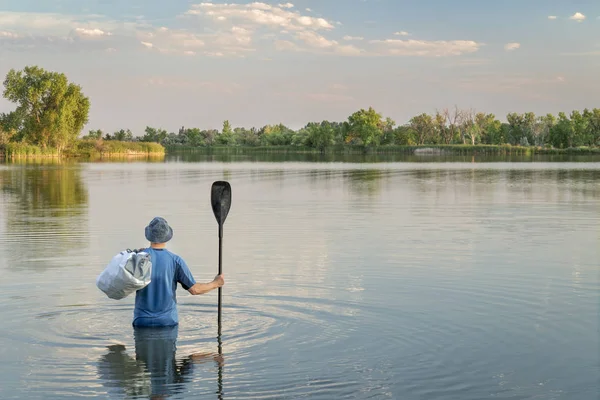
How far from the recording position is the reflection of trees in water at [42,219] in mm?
20391

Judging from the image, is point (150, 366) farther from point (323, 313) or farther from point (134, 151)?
point (134, 151)

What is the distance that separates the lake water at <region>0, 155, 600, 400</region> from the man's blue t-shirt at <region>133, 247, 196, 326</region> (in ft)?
0.73

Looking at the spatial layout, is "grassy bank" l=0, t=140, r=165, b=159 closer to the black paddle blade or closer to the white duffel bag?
the black paddle blade

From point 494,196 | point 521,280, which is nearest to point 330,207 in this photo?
point 494,196

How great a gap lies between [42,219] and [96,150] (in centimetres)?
11100

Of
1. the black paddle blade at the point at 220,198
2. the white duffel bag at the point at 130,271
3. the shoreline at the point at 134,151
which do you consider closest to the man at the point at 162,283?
the white duffel bag at the point at 130,271

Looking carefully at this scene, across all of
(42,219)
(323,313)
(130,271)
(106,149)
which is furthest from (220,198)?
(106,149)

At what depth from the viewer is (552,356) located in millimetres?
10422

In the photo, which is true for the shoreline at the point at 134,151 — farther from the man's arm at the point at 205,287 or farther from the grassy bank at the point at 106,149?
the man's arm at the point at 205,287

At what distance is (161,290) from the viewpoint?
1109cm

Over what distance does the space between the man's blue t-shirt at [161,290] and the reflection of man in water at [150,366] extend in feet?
0.52

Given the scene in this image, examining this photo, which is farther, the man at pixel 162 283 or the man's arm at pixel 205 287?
the man's arm at pixel 205 287

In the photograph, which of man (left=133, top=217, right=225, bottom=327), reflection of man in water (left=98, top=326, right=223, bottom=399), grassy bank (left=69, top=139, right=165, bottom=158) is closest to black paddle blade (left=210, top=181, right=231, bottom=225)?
man (left=133, top=217, right=225, bottom=327)

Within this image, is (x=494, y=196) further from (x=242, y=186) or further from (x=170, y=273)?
(x=170, y=273)
